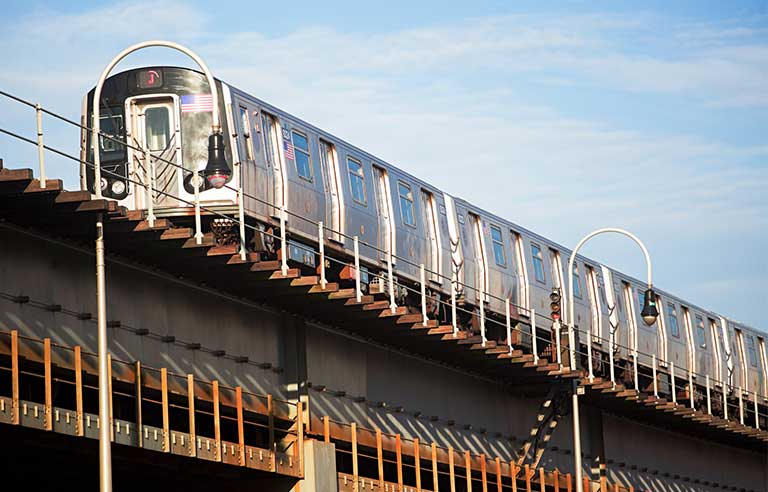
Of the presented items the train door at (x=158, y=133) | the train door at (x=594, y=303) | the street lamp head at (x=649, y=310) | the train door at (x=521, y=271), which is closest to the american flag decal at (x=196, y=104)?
the train door at (x=158, y=133)

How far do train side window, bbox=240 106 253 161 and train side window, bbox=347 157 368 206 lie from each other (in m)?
4.58

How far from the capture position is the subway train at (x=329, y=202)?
31109mm

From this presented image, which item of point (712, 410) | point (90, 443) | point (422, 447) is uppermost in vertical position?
point (712, 410)

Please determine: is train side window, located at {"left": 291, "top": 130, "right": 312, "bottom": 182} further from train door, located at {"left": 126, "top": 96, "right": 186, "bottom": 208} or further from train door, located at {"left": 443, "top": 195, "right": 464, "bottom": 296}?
train door, located at {"left": 443, "top": 195, "right": 464, "bottom": 296}

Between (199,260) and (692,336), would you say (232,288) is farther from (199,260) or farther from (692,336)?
(692,336)

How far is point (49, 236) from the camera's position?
83.1ft

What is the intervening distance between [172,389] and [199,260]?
2.22 metres

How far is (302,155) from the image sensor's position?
112ft

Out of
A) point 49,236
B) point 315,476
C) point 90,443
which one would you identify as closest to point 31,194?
point 49,236

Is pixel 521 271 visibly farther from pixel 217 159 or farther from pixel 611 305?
pixel 217 159

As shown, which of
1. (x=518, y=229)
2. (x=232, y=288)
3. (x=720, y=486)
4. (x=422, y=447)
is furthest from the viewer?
(x=720, y=486)

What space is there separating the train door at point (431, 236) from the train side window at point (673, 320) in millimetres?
15740

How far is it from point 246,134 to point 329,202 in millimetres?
3470

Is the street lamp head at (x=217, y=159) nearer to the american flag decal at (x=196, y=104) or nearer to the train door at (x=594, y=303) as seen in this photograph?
the american flag decal at (x=196, y=104)
